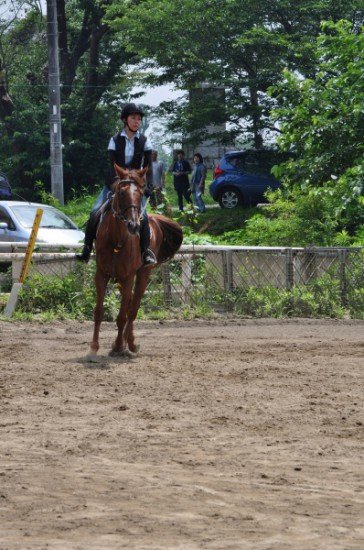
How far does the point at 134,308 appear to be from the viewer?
13.2 m

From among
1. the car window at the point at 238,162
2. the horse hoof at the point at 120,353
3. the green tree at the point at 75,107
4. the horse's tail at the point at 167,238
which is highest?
the green tree at the point at 75,107

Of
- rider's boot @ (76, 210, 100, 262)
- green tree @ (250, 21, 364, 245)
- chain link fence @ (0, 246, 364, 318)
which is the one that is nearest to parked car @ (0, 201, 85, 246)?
green tree @ (250, 21, 364, 245)

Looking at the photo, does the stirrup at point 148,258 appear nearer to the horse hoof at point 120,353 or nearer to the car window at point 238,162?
the horse hoof at point 120,353

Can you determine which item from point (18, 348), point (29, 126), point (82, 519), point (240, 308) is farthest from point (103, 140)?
point (82, 519)

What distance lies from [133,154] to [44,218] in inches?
494

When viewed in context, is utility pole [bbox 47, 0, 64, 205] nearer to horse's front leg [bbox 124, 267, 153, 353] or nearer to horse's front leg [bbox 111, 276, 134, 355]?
horse's front leg [bbox 124, 267, 153, 353]

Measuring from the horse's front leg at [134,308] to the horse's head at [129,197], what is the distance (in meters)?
1.21

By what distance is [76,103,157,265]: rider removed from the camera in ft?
41.2

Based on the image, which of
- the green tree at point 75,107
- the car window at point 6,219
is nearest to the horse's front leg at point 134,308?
the car window at point 6,219

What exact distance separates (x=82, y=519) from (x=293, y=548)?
1.13 m

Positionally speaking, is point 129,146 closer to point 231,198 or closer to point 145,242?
point 145,242

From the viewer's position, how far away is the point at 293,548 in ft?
17.3

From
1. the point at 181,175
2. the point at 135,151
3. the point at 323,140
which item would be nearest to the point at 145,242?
the point at 135,151

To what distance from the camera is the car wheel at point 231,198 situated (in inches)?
1341
